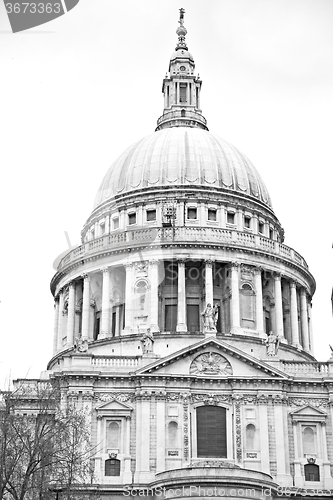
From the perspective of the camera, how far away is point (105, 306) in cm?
7756

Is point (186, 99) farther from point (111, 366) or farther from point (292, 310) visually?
point (111, 366)

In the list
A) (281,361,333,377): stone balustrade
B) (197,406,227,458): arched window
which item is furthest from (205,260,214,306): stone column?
(197,406,227,458): arched window

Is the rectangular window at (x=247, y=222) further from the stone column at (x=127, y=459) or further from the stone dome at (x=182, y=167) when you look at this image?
the stone column at (x=127, y=459)

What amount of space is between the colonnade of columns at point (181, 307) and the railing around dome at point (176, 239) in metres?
1.91

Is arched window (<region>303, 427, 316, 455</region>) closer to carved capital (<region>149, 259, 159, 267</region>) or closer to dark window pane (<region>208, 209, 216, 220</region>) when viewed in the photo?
carved capital (<region>149, 259, 159, 267</region>)

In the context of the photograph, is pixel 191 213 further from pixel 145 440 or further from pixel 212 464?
Result: pixel 212 464

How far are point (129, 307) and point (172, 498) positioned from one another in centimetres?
2228

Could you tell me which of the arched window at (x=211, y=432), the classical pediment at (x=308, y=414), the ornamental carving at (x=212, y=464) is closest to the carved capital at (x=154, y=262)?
the arched window at (x=211, y=432)

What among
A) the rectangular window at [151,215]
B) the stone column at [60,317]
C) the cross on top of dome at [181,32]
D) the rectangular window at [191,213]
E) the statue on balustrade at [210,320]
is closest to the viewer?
the statue on balustrade at [210,320]

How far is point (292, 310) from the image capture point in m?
81.6

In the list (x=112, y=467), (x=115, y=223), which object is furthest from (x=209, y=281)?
(x=112, y=467)

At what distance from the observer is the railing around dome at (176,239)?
78875mm

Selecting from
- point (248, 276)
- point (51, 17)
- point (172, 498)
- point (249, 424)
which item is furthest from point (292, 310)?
point (51, 17)

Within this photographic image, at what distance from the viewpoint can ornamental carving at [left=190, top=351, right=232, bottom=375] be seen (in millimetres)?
65125
